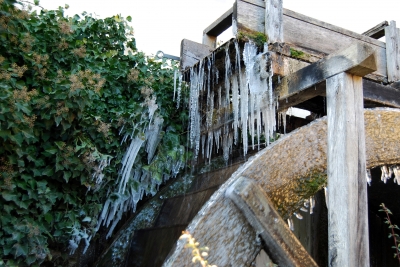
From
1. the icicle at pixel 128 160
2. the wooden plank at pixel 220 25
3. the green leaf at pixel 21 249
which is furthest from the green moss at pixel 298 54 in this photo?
the green leaf at pixel 21 249

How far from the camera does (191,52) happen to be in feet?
15.0

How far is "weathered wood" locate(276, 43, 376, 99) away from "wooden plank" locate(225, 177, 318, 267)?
0.83 metres

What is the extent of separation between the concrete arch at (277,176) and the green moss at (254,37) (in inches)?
28.1

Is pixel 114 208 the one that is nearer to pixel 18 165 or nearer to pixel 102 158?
pixel 102 158

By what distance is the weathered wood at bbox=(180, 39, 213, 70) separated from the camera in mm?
Answer: 4535

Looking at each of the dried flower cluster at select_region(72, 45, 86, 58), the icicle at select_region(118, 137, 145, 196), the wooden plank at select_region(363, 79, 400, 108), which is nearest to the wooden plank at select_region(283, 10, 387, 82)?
the wooden plank at select_region(363, 79, 400, 108)

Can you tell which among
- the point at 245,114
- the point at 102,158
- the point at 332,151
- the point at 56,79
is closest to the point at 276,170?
the point at 332,151

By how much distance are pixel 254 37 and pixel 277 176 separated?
41.6 inches

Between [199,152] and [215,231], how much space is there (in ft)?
6.54

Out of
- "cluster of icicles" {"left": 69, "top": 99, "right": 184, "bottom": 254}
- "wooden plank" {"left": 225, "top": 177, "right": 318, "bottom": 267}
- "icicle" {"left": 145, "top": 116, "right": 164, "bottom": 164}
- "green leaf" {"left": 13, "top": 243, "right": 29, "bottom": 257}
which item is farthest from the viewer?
"icicle" {"left": 145, "top": 116, "right": 164, "bottom": 164}

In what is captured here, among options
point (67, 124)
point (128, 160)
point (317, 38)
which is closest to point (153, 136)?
point (128, 160)

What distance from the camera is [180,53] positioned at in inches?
181

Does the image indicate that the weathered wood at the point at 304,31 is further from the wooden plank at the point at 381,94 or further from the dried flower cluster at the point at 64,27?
the dried flower cluster at the point at 64,27

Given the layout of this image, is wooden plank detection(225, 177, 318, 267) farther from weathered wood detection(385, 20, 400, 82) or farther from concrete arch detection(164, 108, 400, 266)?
weathered wood detection(385, 20, 400, 82)
